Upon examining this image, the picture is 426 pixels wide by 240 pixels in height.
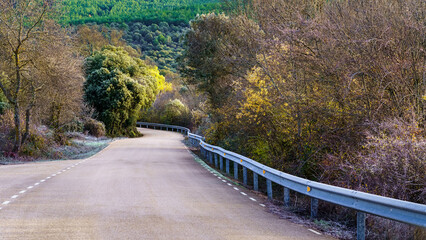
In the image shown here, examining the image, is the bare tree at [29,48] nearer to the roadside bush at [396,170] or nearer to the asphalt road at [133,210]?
the asphalt road at [133,210]

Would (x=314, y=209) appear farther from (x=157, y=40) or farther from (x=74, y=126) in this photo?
(x=157, y=40)

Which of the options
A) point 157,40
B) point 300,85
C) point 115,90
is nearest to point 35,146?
point 300,85

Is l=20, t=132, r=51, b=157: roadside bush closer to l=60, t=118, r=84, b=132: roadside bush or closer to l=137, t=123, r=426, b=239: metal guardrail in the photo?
l=60, t=118, r=84, b=132: roadside bush

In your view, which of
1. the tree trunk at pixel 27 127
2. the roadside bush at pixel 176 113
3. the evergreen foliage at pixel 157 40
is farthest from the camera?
the evergreen foliage at pixel 157 40

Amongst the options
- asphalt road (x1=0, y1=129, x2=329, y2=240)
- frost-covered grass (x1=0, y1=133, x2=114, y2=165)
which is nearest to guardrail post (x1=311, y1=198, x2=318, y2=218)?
asphalt road (x1=0, y1=129, x2=329, y2=240)

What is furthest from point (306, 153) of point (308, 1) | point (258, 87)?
point (308, 1)

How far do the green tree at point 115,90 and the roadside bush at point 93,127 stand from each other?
3167mm

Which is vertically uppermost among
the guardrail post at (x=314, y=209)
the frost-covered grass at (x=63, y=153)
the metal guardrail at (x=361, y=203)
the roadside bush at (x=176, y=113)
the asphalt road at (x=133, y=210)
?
the roadside bush at (x=176, y=113)

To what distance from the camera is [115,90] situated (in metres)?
53.1

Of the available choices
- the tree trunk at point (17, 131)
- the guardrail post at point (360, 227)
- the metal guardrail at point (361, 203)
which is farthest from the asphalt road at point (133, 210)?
the tree trunk at point (17, 131)

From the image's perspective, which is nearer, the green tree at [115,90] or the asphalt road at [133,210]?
the asphalt road at [133,210]

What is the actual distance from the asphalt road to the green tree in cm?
3674

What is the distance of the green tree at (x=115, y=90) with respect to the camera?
52.9 metres

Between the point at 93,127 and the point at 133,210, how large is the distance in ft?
134
